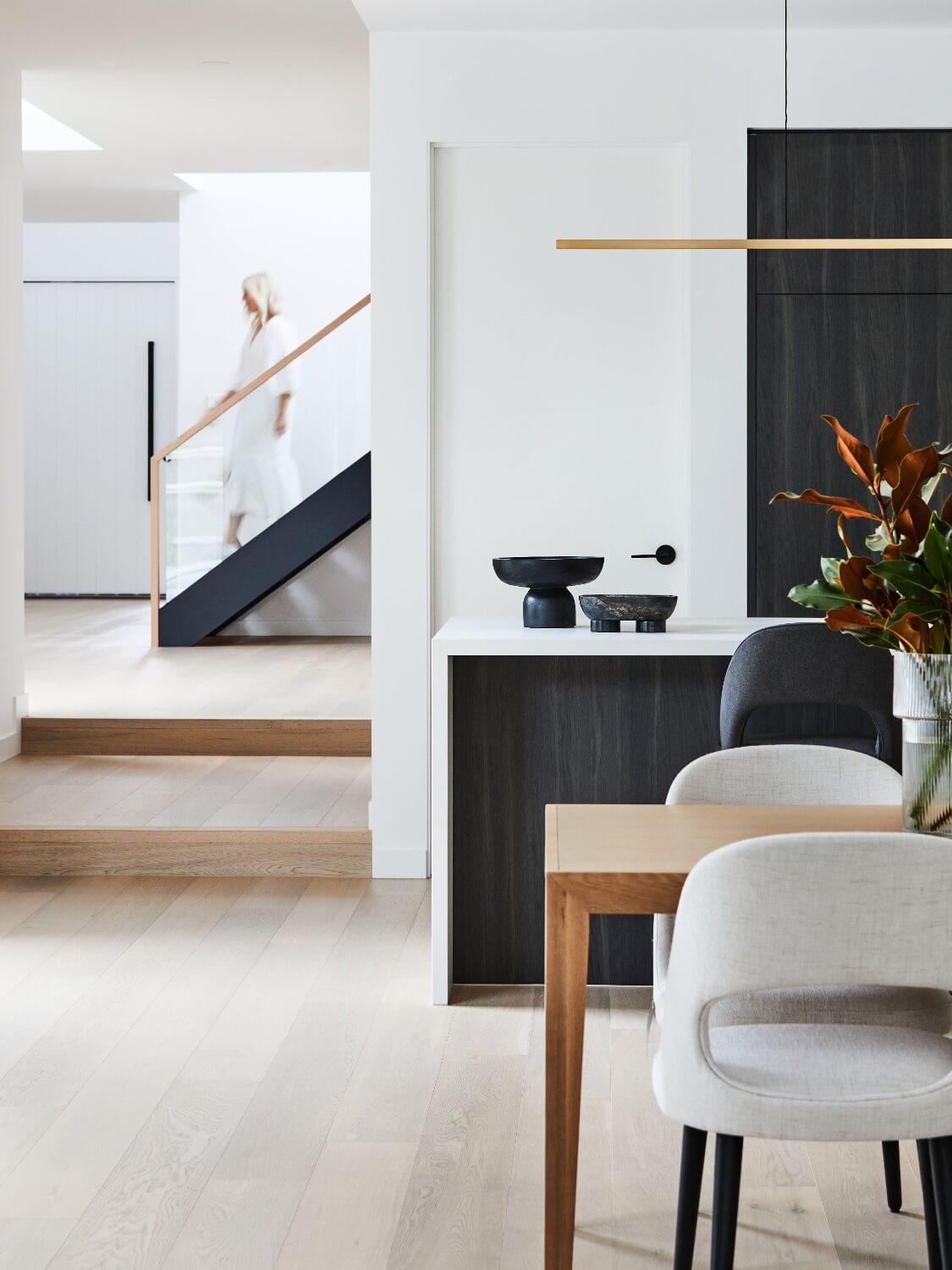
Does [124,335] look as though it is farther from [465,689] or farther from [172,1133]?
[172,1133]

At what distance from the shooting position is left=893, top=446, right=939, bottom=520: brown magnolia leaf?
6.45 feet

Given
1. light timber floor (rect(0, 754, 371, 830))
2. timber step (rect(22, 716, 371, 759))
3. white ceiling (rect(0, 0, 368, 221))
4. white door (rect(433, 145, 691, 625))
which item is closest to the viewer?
white door (rect(433, 145, 691, 625))

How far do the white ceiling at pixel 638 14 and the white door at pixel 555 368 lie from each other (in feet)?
1.33

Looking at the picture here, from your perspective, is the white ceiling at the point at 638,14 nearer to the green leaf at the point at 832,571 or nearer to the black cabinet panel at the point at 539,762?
the black cabinet panel at the point at 539,762

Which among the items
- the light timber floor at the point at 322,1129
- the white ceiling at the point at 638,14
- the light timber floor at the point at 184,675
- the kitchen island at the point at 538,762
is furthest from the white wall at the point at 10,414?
the kitchen island at the point at 538,762

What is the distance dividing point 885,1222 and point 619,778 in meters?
1.49

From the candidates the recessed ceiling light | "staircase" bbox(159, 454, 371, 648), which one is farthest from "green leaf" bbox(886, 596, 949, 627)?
the recessed ceiling light

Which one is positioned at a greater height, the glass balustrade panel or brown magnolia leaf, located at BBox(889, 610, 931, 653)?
the glass balustrade panel

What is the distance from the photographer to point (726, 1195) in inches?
73.6

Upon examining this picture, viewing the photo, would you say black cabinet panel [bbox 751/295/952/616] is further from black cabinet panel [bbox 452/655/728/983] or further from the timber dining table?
the timber dining table

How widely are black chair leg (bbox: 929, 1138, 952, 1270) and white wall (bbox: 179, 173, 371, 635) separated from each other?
348 inches

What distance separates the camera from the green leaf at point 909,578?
6.35 feet

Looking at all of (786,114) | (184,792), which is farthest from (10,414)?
(786,114)

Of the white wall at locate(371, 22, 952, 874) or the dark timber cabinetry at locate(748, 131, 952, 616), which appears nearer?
Answer: the white wall at locate(371, 22, 952, 874)
